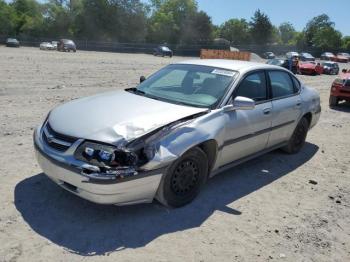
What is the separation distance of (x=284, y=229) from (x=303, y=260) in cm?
54

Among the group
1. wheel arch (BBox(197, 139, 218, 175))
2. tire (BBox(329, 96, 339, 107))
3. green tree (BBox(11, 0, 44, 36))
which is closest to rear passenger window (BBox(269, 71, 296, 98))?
wheel arch (BBox(197, 139, 218, 175))

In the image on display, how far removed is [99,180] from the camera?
360 cm

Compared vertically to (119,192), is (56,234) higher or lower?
lower

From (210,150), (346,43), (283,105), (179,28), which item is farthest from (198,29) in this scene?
(210,150)

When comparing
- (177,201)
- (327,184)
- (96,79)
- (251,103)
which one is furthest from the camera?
(96,79)

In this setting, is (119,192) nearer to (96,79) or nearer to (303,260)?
(303,260)

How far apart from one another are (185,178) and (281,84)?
271cm

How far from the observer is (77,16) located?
281 feet

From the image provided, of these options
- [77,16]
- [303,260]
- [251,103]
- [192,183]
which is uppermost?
[77,16]

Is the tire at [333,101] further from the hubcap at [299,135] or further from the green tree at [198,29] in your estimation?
the green tree at [198,29]

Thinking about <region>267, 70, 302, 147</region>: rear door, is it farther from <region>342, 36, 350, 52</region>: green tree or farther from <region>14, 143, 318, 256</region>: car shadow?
<region>342, 36, 350, 52</region>: green tree

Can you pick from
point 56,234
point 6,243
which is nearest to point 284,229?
point 56,234

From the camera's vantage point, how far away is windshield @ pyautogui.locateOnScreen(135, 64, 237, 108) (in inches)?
190

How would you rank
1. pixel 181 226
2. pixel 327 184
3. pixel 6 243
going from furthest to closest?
1. pixel 327 184
2. pixel 181 226
3. pixel 6 243
